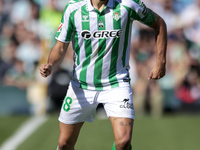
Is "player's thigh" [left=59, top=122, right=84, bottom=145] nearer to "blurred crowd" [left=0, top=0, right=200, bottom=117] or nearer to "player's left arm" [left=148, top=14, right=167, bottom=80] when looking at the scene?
"player's left arm" [left=148, top=14, right=167, bottom=80]

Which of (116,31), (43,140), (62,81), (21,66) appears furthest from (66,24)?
(21,66)

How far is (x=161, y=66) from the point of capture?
3.91 m

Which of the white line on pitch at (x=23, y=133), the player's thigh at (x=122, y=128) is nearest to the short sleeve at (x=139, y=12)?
the player's thigh at (x=122, y=128)

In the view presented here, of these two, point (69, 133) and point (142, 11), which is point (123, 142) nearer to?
point (69, 133)

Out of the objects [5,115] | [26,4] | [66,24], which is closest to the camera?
[66,24]

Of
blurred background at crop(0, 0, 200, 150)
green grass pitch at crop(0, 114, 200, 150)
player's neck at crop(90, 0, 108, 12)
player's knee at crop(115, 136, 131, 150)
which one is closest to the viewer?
player's knee at crop(115, 136, 131, 150)

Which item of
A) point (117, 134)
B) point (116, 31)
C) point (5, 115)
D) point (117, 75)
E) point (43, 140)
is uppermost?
point (116, 31)

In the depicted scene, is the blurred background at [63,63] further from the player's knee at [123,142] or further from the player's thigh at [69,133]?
the player's knee at [123,142]

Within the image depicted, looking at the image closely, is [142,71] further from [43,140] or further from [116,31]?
[116,31]

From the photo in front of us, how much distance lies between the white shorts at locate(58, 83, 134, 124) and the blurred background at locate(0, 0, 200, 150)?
433cm

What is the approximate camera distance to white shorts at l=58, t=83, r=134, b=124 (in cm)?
378

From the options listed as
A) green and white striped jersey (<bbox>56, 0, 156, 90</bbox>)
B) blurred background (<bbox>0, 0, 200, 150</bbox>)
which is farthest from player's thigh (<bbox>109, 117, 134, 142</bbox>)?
blurred background (<bbox>0, 0, 200, 150</bbox>)

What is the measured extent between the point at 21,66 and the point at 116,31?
5.52 m

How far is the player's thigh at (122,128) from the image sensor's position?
360cm
